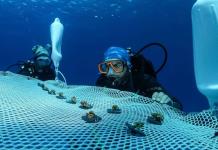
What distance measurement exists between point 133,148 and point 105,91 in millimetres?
2297

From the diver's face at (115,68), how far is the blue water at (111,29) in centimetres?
2340

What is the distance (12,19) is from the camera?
36156mm

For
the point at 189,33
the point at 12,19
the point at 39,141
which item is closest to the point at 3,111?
the point at 39,141

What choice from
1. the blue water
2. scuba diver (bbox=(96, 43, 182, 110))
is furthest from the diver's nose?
the blue water

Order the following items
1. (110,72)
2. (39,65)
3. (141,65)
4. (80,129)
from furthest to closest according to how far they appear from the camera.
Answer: (39,65), (141,65), (110,72), (80,129)

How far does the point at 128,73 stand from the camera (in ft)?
17.3

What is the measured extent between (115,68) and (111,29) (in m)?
32.2

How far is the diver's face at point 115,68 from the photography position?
5320 mm

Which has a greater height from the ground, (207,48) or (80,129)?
(207,48)

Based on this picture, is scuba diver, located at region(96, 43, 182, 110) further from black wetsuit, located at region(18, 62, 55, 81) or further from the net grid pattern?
black wetsuit, located at region(18, 62, 55, 81)

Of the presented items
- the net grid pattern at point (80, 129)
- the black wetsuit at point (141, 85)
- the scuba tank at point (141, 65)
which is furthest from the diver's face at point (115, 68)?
the net grid pattern at point (80, 129)

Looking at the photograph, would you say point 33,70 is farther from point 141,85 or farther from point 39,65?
point 141,85

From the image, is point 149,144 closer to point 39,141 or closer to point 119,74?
point 39,141

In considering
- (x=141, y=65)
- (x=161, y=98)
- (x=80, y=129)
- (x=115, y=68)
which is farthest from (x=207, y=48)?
(x=141, y=65)
